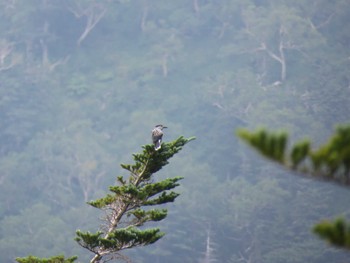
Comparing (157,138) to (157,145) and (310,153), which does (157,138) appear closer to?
(157,145)

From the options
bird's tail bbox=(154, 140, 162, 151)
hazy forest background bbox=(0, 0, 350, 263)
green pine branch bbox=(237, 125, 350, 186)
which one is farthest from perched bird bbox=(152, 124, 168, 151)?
hazy forest background bbox=(0, 0, 350, 263)

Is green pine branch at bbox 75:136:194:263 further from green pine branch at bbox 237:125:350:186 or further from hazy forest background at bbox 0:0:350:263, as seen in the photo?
hazy forest background at bbox 0:0:350:263

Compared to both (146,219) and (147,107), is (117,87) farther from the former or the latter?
(146,219)

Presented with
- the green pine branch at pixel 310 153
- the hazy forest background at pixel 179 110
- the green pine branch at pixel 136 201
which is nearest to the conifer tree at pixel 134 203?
the green pine branch at pixel 136 201

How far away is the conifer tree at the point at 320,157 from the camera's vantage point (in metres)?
3.34

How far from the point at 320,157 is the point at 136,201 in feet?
13.7

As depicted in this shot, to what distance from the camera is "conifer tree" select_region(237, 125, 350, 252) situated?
10.9ft

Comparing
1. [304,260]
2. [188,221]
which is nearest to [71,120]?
[188,221]

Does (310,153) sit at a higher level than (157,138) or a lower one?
lower

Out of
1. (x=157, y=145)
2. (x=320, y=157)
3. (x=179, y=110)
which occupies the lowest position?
(x=320, y=157)

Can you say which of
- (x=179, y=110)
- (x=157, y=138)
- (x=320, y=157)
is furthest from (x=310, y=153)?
(x=179, y=110)

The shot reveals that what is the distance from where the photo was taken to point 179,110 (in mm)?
44938

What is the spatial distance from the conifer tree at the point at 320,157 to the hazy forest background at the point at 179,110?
28.9m

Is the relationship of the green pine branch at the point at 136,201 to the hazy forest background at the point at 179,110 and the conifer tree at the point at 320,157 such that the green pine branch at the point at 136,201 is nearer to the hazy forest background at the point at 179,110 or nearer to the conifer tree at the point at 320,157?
the conifer tree at the point at 320,157
